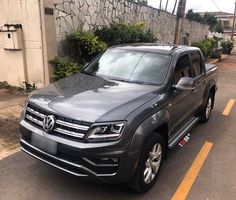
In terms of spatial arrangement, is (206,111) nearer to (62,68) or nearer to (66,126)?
(62,68)

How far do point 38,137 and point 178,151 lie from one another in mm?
2540

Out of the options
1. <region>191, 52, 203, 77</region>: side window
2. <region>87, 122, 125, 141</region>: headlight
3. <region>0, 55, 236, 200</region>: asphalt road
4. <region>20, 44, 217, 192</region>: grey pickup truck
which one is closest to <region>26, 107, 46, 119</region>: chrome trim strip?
<region>20, 44, 217, 192</region>: grey pickup truck

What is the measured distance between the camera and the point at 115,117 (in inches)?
131

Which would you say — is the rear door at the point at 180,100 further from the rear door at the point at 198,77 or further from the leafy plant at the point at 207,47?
the leafy plant at the point at 207,47

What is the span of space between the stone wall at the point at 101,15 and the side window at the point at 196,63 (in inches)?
164

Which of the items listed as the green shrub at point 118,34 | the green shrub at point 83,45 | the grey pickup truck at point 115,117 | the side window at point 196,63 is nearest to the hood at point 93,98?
the grey pickup truck at point 115,117

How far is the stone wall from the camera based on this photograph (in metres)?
8.64

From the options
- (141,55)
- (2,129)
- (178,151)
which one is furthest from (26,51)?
(178,151)

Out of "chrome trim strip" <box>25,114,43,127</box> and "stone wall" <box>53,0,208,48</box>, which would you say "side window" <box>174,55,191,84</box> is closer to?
"chrome trim strip" <box>25,114,43,127</box>

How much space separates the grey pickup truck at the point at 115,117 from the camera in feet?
10.7

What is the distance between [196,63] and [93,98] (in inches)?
109

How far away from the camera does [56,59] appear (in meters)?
8.26

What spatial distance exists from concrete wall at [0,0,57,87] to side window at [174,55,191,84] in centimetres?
414

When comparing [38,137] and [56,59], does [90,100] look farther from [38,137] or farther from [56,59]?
[56,59]
